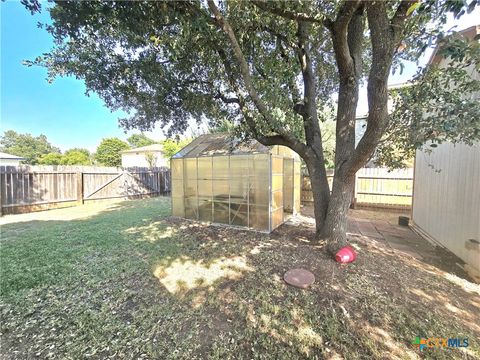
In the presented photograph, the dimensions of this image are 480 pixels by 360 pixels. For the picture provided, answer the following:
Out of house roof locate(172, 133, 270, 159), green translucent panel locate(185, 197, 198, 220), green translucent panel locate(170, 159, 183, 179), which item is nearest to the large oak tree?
house roof locate(172, 133, 270, 159)

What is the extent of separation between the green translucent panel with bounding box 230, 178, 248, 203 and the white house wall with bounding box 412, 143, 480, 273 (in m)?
4.03

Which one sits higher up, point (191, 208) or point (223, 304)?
point (191, 208)

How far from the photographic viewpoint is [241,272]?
329 centimetres

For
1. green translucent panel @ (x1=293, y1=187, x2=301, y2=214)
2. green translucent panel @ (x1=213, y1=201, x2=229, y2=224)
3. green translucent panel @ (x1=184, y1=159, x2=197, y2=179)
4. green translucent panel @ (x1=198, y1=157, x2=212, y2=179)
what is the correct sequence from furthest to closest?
green translucent panel @ (x1=293, y1=187, x2=301, y2=214), green translucent panel @ (x1=184, y1=159, x2=197, y2=179), green translucent panel @ (x1=198, y1=157, x2=212, y2=179), green translucent panel @ (x1=213, y1=201, x2=229, y2=224)

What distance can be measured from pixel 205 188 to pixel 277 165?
244 centimetres

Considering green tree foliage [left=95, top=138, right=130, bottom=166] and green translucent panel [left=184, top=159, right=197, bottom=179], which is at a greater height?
green tree foliage [left=95, top=138, right=130, bottom=166]

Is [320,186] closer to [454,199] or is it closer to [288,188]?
[454,199]

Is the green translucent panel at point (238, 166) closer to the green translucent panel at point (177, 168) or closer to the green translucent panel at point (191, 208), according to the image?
the green translucent panel at point (191, 208)

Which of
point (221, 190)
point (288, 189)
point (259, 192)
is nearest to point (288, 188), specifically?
point (288, 189)

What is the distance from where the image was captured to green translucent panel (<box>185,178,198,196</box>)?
676 cm

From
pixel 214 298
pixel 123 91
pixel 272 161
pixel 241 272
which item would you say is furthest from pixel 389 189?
pixel 123 91

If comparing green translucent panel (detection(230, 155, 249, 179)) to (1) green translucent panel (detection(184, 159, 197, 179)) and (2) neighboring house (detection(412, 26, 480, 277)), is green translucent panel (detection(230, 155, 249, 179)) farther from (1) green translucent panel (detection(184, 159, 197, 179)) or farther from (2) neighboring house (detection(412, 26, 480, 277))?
(2) neighboring house (detection(412, 26, 480, 277))

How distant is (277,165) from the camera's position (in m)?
5.70

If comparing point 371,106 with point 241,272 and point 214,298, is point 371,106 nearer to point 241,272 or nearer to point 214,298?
point 241,272
